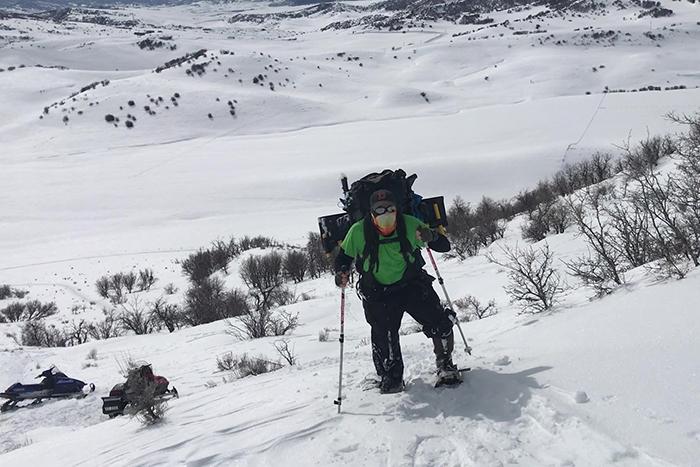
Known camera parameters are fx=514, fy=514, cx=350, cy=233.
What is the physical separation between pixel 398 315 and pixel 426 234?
0.80 meters

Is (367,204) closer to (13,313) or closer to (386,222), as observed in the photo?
(386,222)

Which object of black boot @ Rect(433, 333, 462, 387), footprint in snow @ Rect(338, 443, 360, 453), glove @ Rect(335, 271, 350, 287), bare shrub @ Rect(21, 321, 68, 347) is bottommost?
bare shrub @ Rect(21, 321, 68, 347)

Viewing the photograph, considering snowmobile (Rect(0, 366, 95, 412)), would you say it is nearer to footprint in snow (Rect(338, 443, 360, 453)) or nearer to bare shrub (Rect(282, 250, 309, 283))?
footprint in snow (Rect(338, 443, 360, 453))

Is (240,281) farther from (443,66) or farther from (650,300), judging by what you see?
(443,66)

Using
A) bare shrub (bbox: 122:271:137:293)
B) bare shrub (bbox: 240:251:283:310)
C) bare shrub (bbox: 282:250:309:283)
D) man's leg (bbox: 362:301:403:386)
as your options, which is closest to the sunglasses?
man's leg (bbox: 362:301:403:386)

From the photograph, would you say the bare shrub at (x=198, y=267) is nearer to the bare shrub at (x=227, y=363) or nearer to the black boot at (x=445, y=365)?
the bare shrub at (x=227, y=363)

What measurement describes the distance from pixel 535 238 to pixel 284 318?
943 cm

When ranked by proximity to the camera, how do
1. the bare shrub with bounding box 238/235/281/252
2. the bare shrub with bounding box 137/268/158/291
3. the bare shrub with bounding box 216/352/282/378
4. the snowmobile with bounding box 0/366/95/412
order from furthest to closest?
the bare shrub with bounding box 238/235/281/252, the bare shrub with bounding box 137/268/158/291, the snowmobile with bounding box 0/366/95/412, the bare shrub with bounding box 216/352/282/378

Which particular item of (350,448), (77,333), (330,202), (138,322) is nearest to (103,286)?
(77,333)

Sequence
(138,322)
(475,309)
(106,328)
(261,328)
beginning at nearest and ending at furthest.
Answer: (475,309) < (261,328) < (138,322) < (106,328)

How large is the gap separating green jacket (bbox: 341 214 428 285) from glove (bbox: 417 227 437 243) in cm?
4

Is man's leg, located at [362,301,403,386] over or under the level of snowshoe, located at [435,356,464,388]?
over

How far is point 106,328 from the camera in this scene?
672 inches

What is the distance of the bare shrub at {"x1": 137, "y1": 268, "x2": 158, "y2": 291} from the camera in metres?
23.9
